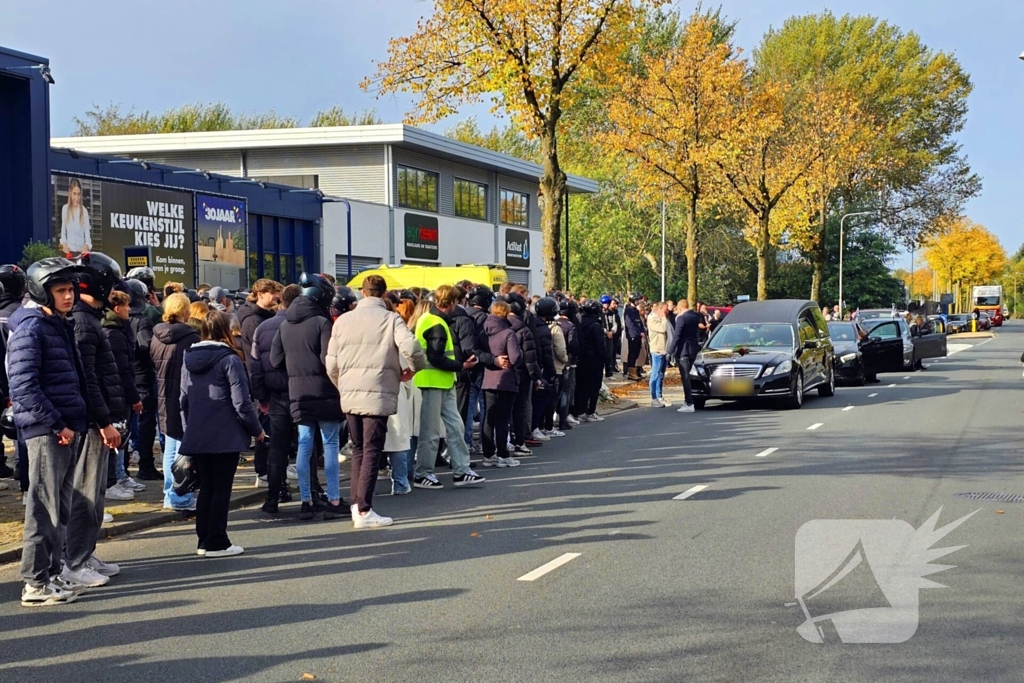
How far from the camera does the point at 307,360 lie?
9609 mm

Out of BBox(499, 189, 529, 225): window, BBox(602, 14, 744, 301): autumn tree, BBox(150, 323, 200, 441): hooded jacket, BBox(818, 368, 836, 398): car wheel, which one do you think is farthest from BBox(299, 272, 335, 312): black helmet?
BBox(499, 189, 529, 225): window

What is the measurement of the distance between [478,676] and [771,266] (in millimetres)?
71366

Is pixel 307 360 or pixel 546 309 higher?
pixel 546 309

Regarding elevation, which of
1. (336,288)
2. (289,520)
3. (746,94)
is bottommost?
(289,520)

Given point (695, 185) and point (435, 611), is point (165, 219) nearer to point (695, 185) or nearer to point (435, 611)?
point (695, 185)

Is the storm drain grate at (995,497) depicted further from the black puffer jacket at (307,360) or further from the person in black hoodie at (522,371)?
the black puffer jacket at (307,360)

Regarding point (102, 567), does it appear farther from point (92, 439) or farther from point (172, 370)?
point (172, 370)

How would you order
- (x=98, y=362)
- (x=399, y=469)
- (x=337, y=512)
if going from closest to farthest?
1. (x=98, y=362)
2. (x=337, y=512)
3. (x=399, y=469)

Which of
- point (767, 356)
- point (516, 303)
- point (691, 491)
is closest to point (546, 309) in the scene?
point (516, 303)

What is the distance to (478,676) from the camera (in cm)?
534

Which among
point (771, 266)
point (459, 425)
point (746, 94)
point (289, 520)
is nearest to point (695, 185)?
point (746, 94)

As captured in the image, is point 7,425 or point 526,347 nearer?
point 7,425

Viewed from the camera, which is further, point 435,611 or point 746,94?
point 746,94

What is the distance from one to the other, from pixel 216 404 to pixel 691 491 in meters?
4.61
